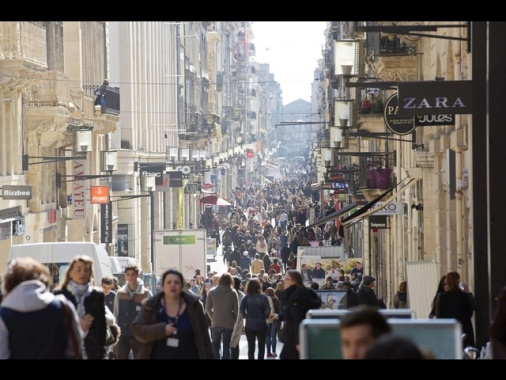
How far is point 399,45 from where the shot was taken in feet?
87.7

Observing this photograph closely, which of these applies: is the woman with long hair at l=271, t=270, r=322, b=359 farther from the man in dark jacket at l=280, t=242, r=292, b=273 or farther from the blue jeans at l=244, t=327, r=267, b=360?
the man in dark jacket at l=280, t=242, r=292, b=273

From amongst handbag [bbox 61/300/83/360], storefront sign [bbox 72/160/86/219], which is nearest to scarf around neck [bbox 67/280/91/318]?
handbag [bbox 61/300/83/360]

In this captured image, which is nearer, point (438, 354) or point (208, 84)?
point (438, 354)

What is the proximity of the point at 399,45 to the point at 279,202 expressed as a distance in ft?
186

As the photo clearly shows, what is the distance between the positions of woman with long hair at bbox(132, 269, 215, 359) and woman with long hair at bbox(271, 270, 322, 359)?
3003 millimetres

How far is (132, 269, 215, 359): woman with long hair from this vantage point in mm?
9883

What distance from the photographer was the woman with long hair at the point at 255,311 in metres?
16.6

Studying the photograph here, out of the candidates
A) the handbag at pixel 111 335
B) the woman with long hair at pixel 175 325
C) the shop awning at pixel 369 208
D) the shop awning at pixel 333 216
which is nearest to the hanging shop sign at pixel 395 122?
the shop awning at pixel 369 208

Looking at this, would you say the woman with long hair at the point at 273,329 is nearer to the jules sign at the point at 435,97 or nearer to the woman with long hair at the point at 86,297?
the jules sign at the point at 435,97
